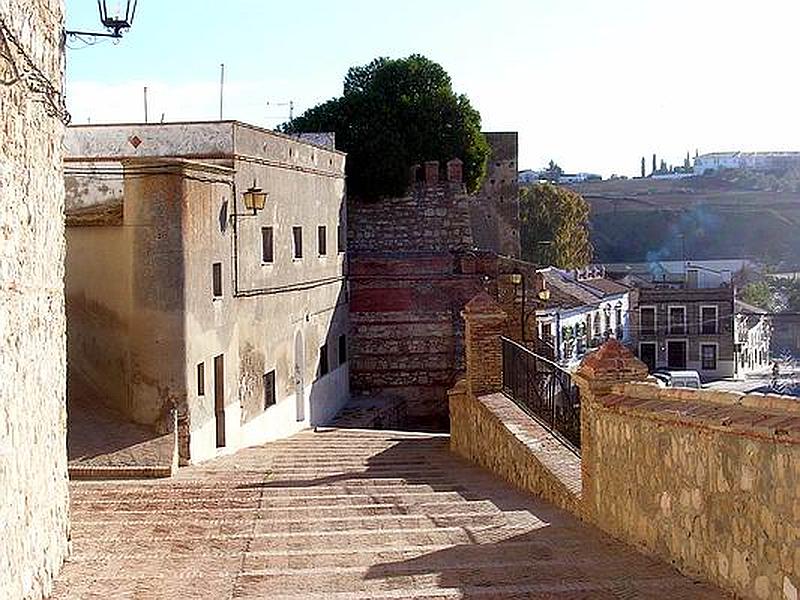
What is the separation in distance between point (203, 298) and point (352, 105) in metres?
18.6

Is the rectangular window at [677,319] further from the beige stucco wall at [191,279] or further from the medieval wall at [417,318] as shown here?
the beige stucco wall at [191,279]

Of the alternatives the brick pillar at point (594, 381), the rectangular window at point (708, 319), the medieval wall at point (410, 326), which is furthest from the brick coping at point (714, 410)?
the rectangular window at point (708, 319)

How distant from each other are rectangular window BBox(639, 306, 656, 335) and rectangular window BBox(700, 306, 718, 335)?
7.12 ft

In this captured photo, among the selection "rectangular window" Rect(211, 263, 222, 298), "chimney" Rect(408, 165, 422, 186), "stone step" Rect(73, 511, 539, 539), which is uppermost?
"chimney" Rect(408, 165, 422, 186)

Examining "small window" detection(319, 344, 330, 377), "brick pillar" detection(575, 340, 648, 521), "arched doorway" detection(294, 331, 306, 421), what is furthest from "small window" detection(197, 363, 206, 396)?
"small window" detection(319, 344, 330, 377)

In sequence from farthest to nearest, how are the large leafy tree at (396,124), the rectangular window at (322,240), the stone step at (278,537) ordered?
the large leafy tree at (396,124), the rectangular window at (322,240), the stone step at (278,537)

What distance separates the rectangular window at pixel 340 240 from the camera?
1126 inches

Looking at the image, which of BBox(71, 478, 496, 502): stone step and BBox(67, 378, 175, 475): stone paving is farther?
BBox(67, 378, 175, 475): stone paving

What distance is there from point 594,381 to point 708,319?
4650 centimetres

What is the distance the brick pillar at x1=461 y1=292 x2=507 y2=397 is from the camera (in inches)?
698

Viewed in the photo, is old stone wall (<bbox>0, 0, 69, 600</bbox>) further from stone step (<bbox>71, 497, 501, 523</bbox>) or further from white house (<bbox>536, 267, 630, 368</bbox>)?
white house (<bbox>536, 267, 630, 368</bbox>)

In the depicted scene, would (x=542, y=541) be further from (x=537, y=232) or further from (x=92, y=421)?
(x=537, y=232)

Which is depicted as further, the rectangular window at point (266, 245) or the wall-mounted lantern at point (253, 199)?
the rectangular window at point (266, 245)

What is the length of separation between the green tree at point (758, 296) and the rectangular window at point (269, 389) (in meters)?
52.6
